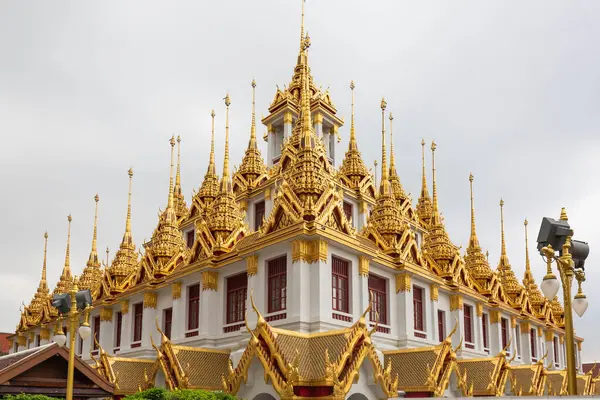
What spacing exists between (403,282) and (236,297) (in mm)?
6733

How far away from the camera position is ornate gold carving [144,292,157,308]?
28.3m

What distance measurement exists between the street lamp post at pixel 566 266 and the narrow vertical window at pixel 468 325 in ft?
67.0

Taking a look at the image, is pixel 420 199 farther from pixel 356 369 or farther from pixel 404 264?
pixel 356 369

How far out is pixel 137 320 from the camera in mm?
30141

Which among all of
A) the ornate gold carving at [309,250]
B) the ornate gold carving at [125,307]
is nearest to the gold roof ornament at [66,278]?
the ornate gold carving at [125,307]

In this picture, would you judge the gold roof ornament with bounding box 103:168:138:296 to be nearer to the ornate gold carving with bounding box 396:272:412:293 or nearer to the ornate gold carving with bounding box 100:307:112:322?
the ornate gold carving with bounding box 100:307:112:322

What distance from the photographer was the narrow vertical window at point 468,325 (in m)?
30.9

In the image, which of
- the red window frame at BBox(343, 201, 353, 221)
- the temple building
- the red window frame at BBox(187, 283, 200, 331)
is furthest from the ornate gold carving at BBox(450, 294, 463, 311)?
the red window frame at BBox(187, 283, 200, 331)

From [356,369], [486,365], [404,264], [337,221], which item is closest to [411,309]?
[404,264]

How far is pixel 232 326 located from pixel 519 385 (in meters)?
13.0

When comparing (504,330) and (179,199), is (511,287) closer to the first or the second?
(504,330)

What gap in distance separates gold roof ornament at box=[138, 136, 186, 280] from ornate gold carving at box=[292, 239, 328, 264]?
10.0 meters

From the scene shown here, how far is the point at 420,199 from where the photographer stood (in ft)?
129

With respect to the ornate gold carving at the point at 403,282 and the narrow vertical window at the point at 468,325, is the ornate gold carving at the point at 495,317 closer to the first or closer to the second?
the narrow vertical window at the point at 468,325
